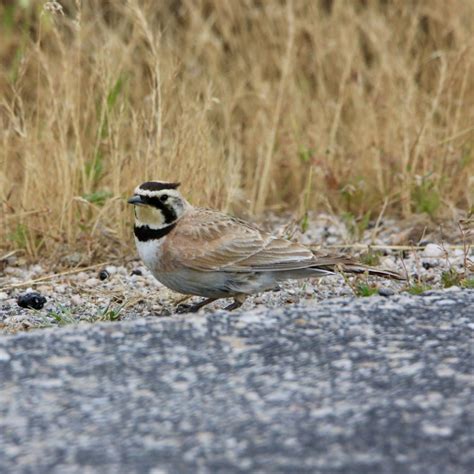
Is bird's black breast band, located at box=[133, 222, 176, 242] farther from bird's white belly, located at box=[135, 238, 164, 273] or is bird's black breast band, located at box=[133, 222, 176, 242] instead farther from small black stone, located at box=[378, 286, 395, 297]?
small black stone, located at box=[378, 286, 395, 297]

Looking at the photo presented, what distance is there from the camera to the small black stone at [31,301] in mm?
7125

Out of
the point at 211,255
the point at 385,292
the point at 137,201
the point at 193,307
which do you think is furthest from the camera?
the point at 193,307

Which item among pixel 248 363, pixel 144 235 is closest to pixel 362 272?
pixel 144 235

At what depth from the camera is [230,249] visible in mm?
6602

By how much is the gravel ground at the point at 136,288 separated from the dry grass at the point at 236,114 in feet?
1.08

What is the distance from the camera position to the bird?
6.47m

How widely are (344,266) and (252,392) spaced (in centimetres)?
229

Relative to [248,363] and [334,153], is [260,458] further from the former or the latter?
[334,153]

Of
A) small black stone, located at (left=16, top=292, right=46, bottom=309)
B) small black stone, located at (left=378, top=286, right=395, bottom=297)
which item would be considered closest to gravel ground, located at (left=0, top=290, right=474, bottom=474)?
small black stone, located at (left=378, top=286, right=395, bottom=297)

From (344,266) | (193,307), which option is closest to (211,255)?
(193,307)

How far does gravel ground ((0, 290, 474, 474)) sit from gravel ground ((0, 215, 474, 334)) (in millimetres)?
1206

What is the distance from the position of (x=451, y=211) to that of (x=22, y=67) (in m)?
3.32

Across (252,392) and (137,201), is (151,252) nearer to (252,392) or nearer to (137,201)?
(137,201)

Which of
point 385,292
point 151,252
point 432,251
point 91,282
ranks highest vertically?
point 151,252
